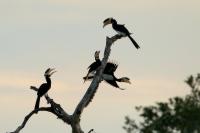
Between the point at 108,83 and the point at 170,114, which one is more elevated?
the point at 170,114

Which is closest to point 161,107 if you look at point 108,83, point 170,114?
point 170,114

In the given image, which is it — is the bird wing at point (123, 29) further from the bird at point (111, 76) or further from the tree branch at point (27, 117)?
the tree branch at point (27, 117)

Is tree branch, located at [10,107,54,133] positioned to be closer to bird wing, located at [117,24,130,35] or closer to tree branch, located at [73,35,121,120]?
tree branch, located at [73,35,121,120]

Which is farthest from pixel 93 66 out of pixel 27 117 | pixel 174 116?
pixel 174 116

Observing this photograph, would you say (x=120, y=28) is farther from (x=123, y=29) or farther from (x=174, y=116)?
(x=174, y=116)

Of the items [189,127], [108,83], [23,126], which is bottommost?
[23,126]

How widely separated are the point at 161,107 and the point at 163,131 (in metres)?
2.96

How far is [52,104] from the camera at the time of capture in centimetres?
4684

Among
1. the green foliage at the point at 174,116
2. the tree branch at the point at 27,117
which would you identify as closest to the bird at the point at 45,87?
the tree branch at the point at 27,117

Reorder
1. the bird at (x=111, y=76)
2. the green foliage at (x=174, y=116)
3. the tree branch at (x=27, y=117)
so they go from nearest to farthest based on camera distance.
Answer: the tree branch at (x=27, y=117)
the bird at (x=111, y=76)
the green foliage at (x=174, y=116)

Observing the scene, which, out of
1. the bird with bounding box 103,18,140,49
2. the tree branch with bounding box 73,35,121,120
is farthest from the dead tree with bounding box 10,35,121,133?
the bird with bounding box 103,18,140,49

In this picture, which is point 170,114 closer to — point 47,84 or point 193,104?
point 193,104

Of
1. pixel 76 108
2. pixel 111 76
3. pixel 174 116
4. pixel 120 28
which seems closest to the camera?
pixel 76 108

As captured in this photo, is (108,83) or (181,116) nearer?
(108,83)
